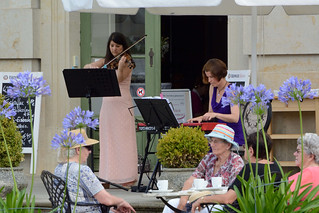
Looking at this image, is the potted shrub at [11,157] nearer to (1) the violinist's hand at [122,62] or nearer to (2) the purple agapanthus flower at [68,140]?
(1) the violinist's hand at [122,62]

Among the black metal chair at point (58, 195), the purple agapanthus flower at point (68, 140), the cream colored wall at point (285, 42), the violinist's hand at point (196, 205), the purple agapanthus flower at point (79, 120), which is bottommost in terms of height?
the violinist's hand at point (196, 205)

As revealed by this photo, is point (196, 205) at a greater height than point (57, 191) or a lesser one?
lesser

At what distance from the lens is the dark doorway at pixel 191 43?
1355 cm

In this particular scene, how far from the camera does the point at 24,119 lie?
1027 centimetres

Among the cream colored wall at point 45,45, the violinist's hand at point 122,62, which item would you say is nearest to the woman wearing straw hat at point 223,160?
the violinist's hand at point 122,62

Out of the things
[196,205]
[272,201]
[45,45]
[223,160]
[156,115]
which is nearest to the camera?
[272,201]

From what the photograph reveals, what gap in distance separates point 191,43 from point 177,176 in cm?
700

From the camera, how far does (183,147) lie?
7.21 metres

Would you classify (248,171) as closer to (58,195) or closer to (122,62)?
(58,195)

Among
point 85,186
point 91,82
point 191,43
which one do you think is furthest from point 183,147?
point 191,43

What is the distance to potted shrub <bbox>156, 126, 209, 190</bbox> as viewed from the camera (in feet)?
23.6

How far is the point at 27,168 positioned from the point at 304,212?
601 centimetres

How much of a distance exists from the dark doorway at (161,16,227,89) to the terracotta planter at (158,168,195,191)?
6198mm

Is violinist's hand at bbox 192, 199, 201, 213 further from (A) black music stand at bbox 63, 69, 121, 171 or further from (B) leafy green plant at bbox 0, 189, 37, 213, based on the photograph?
(A) black music stand at bbox 63, 69, 121, 171
